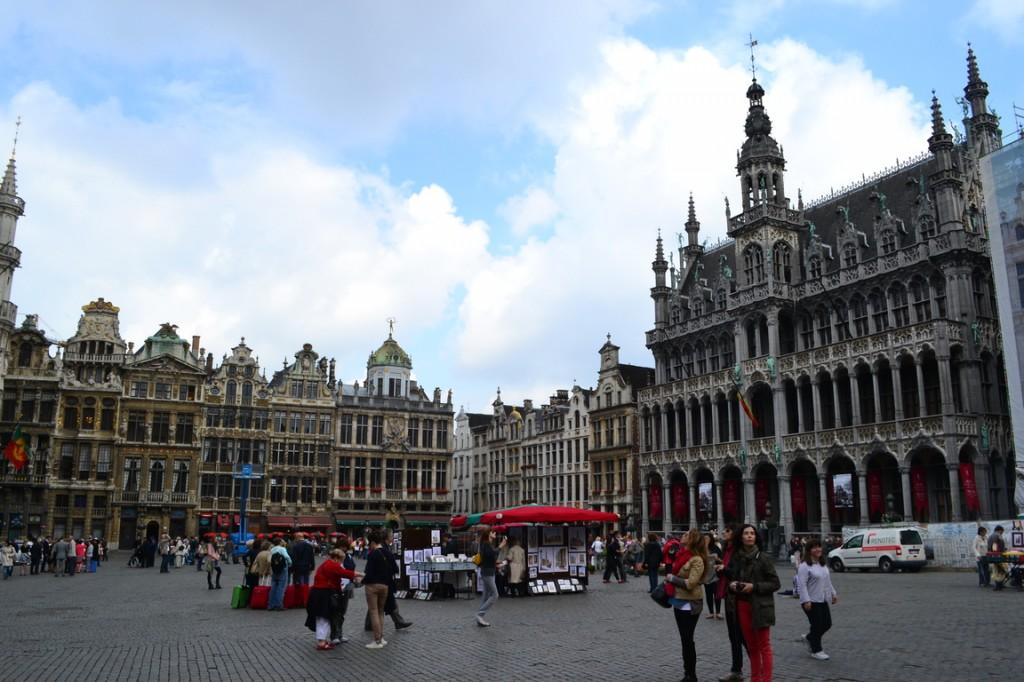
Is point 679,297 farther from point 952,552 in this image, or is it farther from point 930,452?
point 952,552

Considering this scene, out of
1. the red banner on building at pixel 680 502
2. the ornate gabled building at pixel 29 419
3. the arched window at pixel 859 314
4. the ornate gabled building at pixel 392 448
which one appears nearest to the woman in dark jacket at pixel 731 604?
the arched window at pixel 859 314

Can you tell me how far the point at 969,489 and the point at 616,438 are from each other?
95.5 ft

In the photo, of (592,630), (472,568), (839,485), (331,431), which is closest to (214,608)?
(472,568)

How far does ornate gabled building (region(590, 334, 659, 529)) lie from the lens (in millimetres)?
62688

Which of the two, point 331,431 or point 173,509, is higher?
point 331,431

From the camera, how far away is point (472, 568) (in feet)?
77.3

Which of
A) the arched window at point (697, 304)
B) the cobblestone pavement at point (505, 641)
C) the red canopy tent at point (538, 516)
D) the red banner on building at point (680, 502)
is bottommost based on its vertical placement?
the cobblestone pavement at point (505, 641)

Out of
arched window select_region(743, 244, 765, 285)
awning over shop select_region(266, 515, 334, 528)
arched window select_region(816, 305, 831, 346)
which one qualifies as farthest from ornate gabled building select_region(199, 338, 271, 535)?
Result: arched window select_region(816, 305, 831, 346)

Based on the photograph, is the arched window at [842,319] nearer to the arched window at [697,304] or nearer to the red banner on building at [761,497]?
the red banner on building at [761,497]

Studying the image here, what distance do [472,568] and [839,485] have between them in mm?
26768

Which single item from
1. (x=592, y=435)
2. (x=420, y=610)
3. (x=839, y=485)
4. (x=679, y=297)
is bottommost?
(x=420, y=610)

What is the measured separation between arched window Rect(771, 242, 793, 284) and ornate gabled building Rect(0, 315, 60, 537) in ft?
164

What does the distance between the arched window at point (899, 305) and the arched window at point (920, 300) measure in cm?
45

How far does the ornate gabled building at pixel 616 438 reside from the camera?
206 ft
